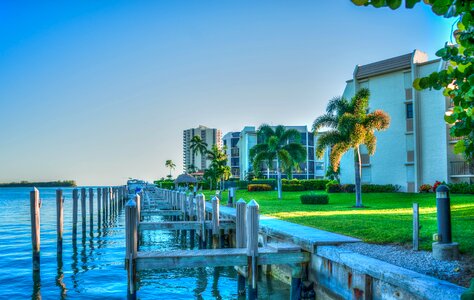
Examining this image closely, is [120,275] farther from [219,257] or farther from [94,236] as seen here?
[94,236]

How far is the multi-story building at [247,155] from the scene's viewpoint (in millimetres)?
84750

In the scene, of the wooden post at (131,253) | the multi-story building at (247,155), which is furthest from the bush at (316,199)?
the multi-story building at (247,155)

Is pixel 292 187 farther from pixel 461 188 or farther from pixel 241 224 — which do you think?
pixel 241 224

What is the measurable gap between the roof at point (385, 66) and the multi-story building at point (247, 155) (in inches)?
1504

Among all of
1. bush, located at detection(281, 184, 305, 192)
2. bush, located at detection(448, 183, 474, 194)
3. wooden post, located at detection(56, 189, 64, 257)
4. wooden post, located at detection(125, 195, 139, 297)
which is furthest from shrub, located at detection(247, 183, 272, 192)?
wooden post, located at detection(125, 195, 139, 297)

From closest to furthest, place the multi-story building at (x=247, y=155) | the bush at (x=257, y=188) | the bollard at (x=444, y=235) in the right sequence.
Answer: the bollard at (x=444, y=235), the bush at (x=257, y=188), the multi-story building at (x=247, y=155)

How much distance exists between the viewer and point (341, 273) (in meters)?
8.41

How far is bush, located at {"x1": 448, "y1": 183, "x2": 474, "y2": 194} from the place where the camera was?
31.2 meters

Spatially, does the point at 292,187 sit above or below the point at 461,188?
below

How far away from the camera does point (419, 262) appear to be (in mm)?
7746

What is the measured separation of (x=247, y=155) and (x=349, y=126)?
5826 cm

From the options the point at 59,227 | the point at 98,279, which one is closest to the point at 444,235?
the point at 98,279

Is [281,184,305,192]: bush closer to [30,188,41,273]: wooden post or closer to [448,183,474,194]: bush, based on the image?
[448,183,474,194]: bush

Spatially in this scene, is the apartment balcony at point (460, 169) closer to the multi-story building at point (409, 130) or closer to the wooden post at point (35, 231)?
the multi-story building at point (409, 130)
